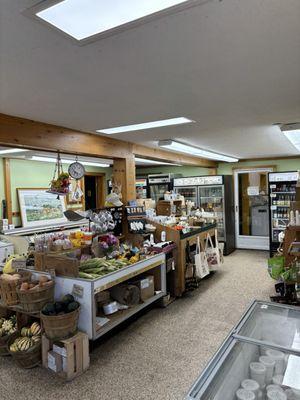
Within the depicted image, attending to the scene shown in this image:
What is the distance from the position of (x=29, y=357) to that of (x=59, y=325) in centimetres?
50

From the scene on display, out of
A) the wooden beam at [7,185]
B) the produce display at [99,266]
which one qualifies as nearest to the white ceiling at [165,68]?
the produce display at [99,266]

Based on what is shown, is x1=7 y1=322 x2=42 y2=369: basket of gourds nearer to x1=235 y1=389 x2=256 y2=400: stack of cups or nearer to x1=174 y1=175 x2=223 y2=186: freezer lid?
x1=235 y1=389 x2=256 y2=400: stack of cups

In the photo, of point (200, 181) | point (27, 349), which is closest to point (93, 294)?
point (27, 349)

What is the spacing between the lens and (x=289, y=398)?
150cm

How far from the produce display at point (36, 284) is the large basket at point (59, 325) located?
0.27 metres

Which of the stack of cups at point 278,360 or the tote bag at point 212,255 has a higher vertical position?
the stack of cups at point 278,360

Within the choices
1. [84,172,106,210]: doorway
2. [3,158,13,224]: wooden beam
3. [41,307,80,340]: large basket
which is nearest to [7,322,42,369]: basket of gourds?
[41,307,80,340]: large basket

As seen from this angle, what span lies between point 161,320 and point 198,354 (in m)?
0.87

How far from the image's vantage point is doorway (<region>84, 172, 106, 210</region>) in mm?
9180

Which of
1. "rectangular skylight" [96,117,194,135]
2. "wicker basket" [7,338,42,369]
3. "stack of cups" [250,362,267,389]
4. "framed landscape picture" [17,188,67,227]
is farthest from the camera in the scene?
"framed landscape picture" [17,188,67,227]

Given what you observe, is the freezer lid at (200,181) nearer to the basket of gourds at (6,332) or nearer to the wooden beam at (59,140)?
the wooden beam at (59,140)

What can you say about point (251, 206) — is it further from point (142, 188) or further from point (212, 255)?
point (212, 255)

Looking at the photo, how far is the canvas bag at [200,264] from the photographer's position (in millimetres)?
4902

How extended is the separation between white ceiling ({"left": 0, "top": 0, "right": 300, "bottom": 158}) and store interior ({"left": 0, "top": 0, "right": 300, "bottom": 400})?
13 millimetres
